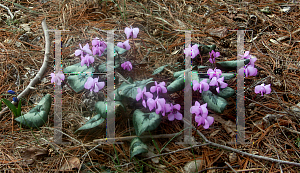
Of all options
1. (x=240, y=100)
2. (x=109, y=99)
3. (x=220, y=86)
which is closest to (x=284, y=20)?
(x=240, y=100)

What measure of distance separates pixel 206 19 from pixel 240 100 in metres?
1.09

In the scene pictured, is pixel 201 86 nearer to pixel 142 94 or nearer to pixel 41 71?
pixel 142 94

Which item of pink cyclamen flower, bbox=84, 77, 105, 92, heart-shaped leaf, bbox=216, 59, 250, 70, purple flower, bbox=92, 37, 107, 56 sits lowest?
pink cyclamen flower, bbox=84, 77, 105, 92

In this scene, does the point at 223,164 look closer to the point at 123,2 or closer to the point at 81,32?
the point at 81,32

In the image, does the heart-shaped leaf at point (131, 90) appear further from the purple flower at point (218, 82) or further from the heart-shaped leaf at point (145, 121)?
the purple flower at point (218, 82)

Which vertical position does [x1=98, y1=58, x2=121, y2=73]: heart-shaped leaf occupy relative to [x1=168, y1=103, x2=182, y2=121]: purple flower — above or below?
above

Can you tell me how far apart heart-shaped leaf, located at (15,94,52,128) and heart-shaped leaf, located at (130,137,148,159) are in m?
0.63

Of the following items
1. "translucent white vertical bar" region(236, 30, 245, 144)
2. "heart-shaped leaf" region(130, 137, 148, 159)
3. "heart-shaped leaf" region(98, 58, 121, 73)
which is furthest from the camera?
"heart-shaped leaf" region(98, 58, 121, 73)

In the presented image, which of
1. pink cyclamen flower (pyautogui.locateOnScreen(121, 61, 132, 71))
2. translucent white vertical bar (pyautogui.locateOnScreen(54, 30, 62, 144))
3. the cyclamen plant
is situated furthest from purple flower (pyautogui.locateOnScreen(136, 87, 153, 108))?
translucent white vertical bar (pyautogui.locateOnScreen(54, 30, 62, 144))

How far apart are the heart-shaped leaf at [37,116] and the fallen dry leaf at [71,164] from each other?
1.08 feet

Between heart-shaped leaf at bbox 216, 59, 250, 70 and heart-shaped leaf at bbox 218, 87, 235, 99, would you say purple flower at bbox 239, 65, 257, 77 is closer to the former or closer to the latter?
heart-shaped leaf at bbox 216, 59, 250, 70

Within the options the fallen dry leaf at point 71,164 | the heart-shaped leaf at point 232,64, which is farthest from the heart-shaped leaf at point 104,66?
the heart-shaped leaf at point 232,64

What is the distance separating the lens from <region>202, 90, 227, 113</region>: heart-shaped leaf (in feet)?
4.53

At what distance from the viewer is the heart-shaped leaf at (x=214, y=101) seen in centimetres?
138
